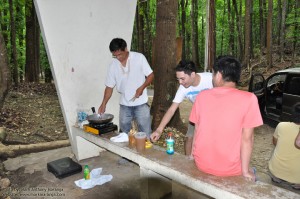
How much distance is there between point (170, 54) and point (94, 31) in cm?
201

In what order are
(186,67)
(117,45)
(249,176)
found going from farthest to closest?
(117,45)
(186,67)
(249,176)

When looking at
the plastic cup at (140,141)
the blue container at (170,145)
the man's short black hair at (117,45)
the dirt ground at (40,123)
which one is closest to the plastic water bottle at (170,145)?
the blue container at (170,145)

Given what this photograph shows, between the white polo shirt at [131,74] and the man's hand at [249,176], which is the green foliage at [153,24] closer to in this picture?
the white polo shirt at [131,74]

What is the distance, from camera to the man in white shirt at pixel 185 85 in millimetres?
3229

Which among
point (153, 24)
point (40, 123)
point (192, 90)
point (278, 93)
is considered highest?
point (153, 24)

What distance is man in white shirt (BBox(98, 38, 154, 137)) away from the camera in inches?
171

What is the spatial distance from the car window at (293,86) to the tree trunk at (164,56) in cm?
271

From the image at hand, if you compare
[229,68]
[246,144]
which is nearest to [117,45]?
[229,68]

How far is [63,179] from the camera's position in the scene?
4262 mm

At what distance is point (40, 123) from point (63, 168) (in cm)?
362

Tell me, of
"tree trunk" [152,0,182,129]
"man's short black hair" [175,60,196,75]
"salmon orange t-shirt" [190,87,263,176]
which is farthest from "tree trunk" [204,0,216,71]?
"salmon orange t-shirt" [190,87,263,176]

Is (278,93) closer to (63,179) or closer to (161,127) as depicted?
(161,127)

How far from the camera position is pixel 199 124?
2.45 metres

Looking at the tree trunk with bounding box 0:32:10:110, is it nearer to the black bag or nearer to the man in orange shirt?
the black bag
